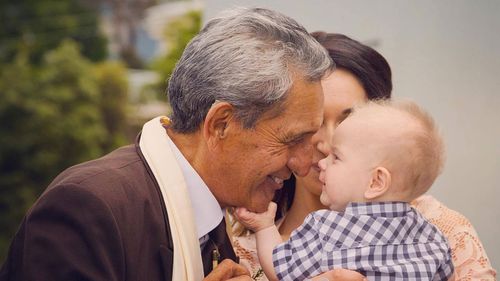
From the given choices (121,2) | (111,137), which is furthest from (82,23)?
(111,137)

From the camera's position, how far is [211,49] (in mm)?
2389

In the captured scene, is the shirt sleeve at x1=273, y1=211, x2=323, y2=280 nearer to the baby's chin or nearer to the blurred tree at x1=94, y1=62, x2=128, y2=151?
the baby's chin

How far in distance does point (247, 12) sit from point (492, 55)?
1.69 m

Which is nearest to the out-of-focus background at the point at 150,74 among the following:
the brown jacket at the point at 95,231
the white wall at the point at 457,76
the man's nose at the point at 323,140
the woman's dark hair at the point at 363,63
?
the white wall at the point at 457,76

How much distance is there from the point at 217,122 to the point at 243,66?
188 mm

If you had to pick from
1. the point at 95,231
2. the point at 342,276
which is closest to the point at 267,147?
the point at 342,276

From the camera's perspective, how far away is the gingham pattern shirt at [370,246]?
2.43m

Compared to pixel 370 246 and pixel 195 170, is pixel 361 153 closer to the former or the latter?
pixel 370 246

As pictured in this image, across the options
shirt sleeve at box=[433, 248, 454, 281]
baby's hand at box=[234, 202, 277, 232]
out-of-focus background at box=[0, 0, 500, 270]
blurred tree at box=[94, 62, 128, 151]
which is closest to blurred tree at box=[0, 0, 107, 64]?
out-of-focus background at box=[0, 0, 500, 270]

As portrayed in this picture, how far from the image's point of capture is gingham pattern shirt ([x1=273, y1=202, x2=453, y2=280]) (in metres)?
2.43

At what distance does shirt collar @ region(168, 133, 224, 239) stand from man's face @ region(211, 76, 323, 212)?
0.03 meters

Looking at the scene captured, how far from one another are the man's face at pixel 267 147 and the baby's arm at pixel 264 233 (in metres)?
0.10

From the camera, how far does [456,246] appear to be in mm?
2762

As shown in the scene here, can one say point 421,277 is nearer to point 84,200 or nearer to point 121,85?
point 84,200
